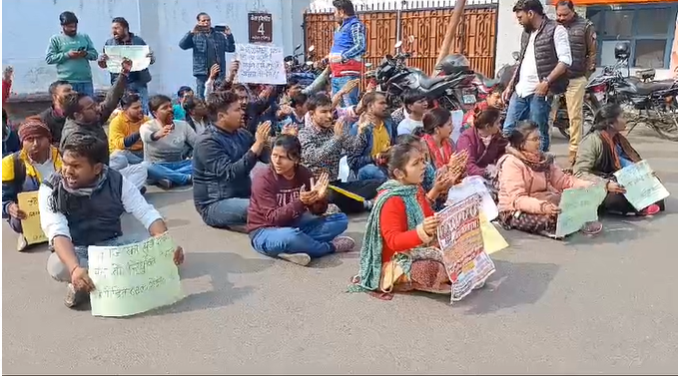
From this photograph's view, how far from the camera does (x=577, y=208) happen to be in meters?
4.91

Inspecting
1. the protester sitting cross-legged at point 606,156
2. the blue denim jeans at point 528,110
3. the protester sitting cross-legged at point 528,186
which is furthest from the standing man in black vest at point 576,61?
the protester sitting cross-legged at point 528,186

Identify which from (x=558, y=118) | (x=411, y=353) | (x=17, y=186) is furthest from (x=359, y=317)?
(x=558, y=118)

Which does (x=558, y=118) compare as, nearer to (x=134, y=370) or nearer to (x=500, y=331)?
(x=500, y=331)

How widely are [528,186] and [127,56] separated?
4734mm

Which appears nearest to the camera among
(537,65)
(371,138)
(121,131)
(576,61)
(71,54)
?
(371,138)

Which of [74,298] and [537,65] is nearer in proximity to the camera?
[74,298]

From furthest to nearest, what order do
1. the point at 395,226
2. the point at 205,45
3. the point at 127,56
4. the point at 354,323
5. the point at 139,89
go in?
the point at 205,45 → the point at 139,89 → the point at 127,56 → the point at 395,226 → the point at 354,323

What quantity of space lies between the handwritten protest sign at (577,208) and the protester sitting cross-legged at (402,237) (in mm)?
1466

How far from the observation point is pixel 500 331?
11.1 feet

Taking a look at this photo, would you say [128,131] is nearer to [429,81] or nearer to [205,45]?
[205,45]

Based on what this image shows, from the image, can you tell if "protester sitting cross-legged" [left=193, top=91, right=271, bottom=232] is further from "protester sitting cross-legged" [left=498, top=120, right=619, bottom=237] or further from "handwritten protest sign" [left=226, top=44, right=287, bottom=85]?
"handwritten protest sign" [left=226, top=44, right=287, bottom=85]

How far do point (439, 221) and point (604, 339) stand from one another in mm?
989

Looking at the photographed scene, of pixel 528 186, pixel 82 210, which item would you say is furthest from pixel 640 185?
pixel 82 210

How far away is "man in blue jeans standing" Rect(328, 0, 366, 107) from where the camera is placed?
792 cm
